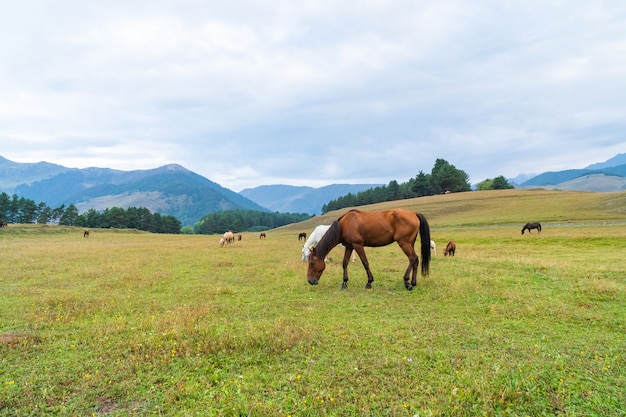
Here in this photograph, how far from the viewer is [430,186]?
123m

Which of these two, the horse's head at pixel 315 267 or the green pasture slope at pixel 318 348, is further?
the horse's head at pixel 315 267

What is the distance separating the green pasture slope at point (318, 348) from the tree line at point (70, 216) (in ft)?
342

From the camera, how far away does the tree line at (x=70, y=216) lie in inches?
3713

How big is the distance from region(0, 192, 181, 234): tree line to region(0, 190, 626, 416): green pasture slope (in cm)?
10419

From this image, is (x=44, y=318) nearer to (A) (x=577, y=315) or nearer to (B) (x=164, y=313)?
(B) (x=164, y=313)

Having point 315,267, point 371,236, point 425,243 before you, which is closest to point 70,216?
point 315,267

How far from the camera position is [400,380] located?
519cm

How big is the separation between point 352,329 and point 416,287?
208 inches

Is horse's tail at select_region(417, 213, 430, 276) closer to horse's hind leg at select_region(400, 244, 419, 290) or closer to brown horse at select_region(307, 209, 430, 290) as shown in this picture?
brown horse at select_region(307, 209, 430, 290)

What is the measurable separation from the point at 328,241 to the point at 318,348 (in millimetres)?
6073

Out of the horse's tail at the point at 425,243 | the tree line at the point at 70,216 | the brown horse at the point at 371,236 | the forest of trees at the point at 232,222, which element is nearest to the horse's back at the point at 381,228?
the brown horse at the point at 371,236

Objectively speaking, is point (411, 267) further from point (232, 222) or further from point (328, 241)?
point (232, 222)

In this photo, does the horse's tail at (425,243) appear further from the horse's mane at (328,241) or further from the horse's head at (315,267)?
A: the horse's head at (315,267)

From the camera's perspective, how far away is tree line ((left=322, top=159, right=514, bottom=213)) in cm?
12044
